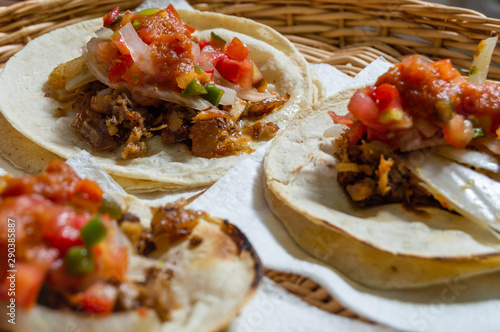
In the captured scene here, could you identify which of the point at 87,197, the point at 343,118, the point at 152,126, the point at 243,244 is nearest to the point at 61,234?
the point at 87,197

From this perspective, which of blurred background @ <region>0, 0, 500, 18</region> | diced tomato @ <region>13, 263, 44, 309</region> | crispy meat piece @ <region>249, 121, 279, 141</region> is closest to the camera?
diced tomato @ <region>13, 263, 44, 309</region>

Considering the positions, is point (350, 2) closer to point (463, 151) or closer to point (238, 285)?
point (463, 151)

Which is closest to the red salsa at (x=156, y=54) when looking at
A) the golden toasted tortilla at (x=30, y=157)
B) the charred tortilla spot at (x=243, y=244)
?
the golden toasted tortilla at (x=30, y=157)

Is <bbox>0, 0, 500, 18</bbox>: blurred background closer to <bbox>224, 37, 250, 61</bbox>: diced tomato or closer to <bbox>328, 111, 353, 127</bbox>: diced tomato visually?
<bbox>224, 37, 250, 61</bbox>: diced tomato

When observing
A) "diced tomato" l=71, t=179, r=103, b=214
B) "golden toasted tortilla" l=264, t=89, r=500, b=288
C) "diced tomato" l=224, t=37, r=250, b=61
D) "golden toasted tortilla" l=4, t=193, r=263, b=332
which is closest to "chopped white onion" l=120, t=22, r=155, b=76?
"diced tomato" l=224, t=37, r=250, b=61

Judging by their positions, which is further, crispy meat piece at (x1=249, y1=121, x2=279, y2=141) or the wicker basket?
the wicker basket

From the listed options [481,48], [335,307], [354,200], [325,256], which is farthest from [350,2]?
[335,307]

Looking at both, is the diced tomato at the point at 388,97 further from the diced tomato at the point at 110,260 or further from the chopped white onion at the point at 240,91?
the diced tomato at the point at 110,260
